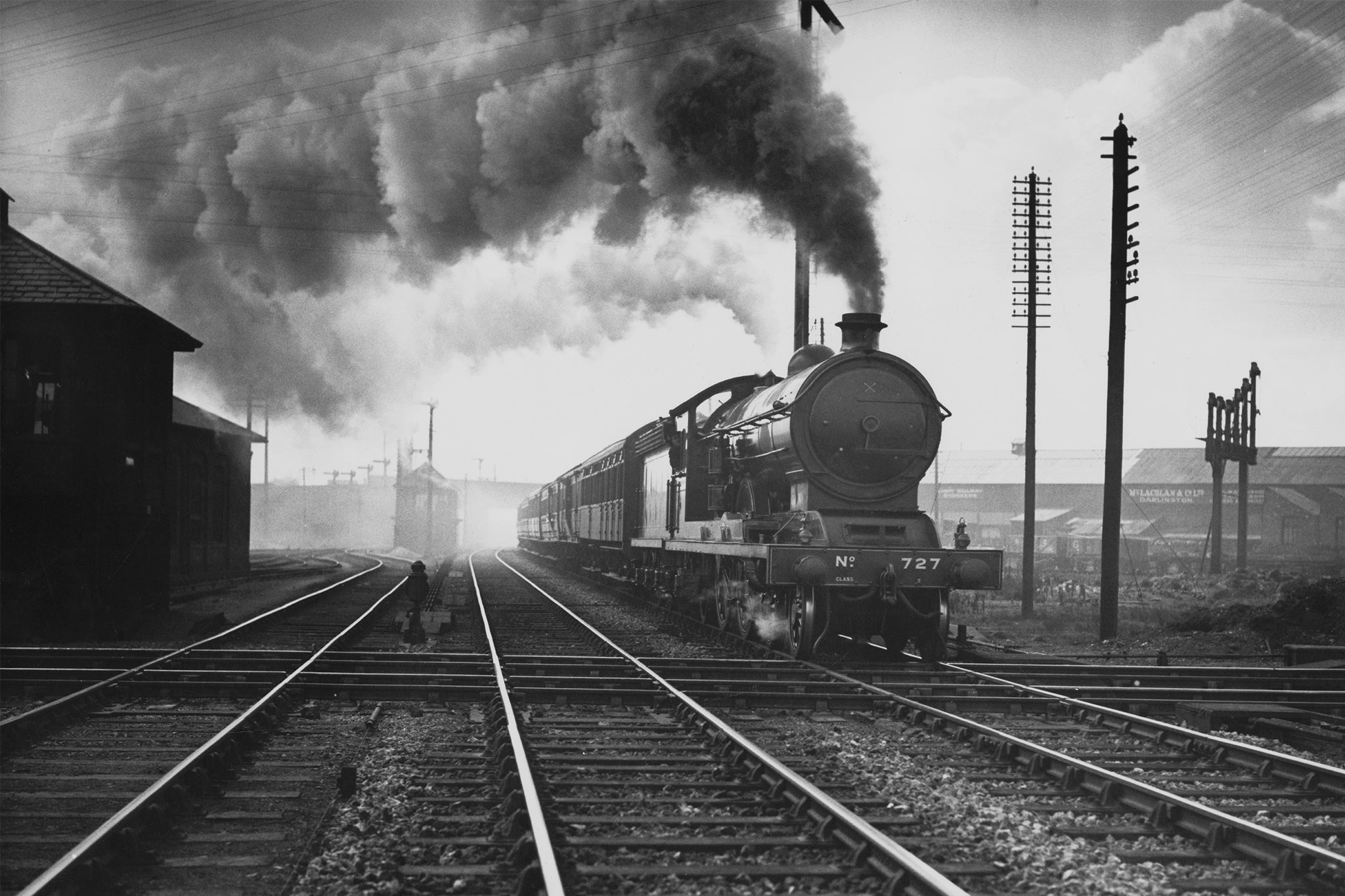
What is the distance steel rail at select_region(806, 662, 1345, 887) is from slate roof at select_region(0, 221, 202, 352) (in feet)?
40.5

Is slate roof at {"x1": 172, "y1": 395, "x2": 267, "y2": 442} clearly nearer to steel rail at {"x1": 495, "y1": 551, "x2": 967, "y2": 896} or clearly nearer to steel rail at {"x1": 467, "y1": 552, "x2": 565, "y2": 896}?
steel rail at {"x1": 467, "y1": 552, "x2": 565, "y2": 896}

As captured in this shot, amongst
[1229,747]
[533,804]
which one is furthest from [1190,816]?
[533,804]

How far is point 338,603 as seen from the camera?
20422 mm

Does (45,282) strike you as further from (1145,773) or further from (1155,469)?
(1155,469)

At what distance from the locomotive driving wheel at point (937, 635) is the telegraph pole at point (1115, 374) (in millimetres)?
5089

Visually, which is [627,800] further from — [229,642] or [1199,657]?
→ [1199,657]

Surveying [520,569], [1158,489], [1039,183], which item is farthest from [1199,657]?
[1158,489]

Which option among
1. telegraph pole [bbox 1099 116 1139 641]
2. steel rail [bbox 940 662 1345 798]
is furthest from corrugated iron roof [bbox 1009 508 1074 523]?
steel rail [bbox 940 662 1345 798]

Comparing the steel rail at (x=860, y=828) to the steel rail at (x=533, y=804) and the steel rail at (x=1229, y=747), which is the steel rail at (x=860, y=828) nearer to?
the steel rail at (x=533, y=804)

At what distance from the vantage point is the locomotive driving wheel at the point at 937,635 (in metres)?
11.6

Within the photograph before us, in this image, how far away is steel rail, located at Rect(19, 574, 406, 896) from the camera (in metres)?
4.25

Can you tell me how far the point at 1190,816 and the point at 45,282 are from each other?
14488mm

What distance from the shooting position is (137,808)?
17.1ft

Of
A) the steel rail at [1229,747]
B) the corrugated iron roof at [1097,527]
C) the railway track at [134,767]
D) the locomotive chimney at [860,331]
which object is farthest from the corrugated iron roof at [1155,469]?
the railway track at [134,767]
